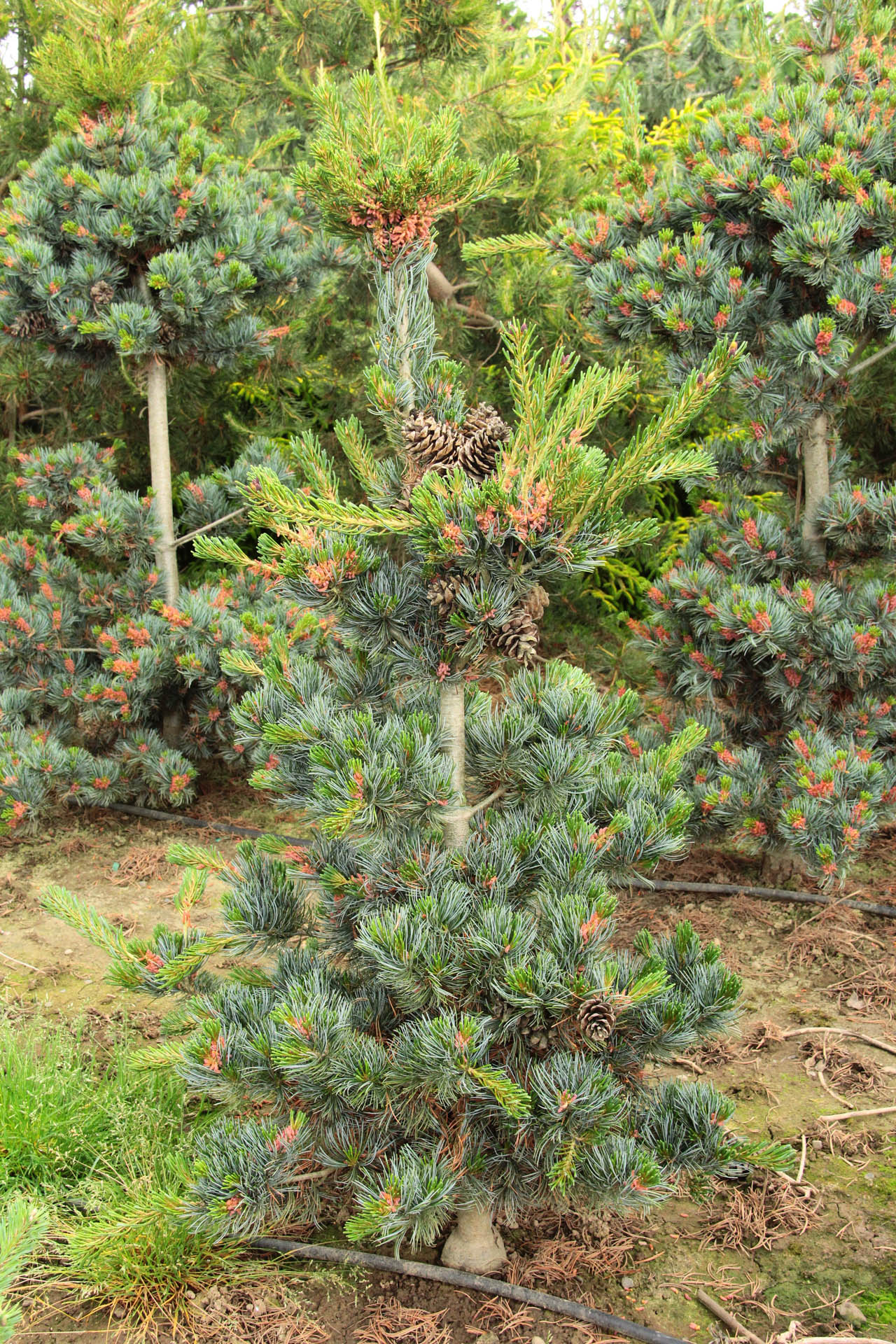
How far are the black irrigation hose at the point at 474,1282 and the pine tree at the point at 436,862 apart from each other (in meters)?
0.08

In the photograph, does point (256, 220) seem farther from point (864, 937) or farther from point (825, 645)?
point (864, 937)

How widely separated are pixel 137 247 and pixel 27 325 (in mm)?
566

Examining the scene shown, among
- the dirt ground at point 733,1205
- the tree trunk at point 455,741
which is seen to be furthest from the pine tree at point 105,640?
the tree trunk at point 455,741

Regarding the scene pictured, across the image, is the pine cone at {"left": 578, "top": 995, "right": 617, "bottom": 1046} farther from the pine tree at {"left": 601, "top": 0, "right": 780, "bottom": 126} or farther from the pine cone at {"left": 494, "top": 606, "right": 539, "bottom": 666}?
the pine tree at {"left": 601, "top": 0, "right": 780, "bottom": 126}

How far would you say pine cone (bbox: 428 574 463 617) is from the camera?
2039 mm

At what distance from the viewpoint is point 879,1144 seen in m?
2.61

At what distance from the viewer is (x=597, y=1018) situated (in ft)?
6.26

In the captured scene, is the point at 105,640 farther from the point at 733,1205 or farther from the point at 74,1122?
the point at 733,1205

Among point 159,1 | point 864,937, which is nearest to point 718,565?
point 864,937

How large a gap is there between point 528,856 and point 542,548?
63cm

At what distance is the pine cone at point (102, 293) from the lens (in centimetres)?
431

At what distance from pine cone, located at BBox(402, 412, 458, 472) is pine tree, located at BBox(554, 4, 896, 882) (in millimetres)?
1528

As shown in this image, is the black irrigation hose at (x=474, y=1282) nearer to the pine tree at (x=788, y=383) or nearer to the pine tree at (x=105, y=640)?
the pine tree at (x=788, y=383)

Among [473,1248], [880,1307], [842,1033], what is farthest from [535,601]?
[842,1033]
